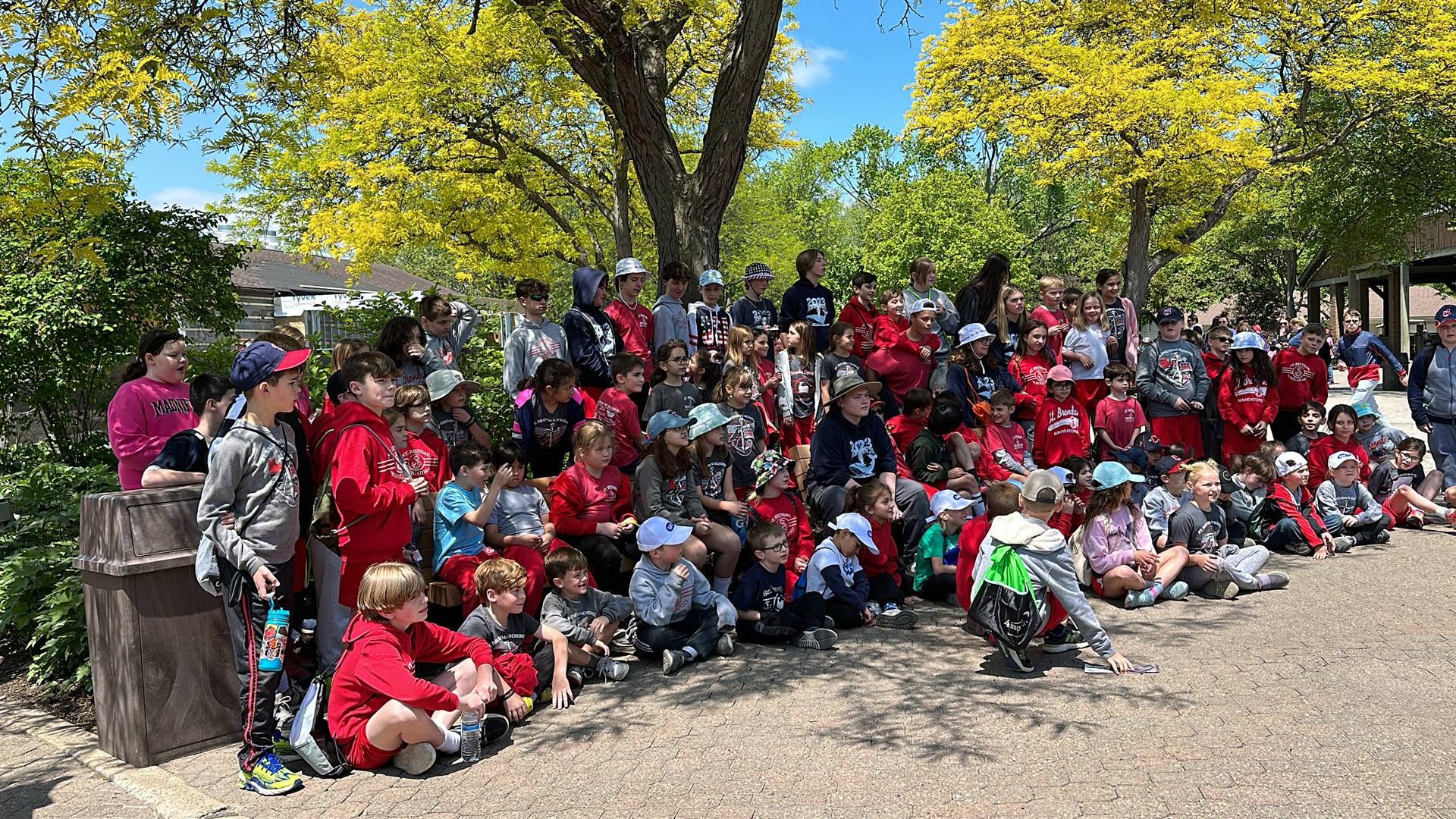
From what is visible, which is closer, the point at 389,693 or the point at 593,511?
the point at 389,693

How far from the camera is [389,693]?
15.4 feet

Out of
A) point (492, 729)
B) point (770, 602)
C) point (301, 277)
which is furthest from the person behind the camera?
point (301, 277)

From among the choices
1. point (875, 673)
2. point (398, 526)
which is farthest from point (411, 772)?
point (875, 673)

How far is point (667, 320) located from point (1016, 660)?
4250mm

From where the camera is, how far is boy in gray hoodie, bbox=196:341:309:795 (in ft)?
15.6

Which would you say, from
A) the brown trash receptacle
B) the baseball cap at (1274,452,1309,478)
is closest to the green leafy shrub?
the brown trash receptacle

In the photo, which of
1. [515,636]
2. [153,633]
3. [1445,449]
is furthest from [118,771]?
[1445,449]

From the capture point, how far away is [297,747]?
15.7 feet

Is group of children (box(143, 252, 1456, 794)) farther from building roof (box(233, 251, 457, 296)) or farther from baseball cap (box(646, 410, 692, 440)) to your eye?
building roof (box(233, 251, 457, 296))

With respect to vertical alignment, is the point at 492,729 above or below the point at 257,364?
below

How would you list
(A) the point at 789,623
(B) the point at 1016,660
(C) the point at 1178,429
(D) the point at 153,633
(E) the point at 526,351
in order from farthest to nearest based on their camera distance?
(C) the point at 1178,429
(E) the point at 526,351
(A) the point at 789,623
(B) the point at 1016,660
(D) the point at 153,633

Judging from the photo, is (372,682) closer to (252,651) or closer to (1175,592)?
(252,651)

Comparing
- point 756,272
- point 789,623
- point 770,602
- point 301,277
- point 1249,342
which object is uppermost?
point 301,277

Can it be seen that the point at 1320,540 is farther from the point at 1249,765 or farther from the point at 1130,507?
the point at 1249,765
